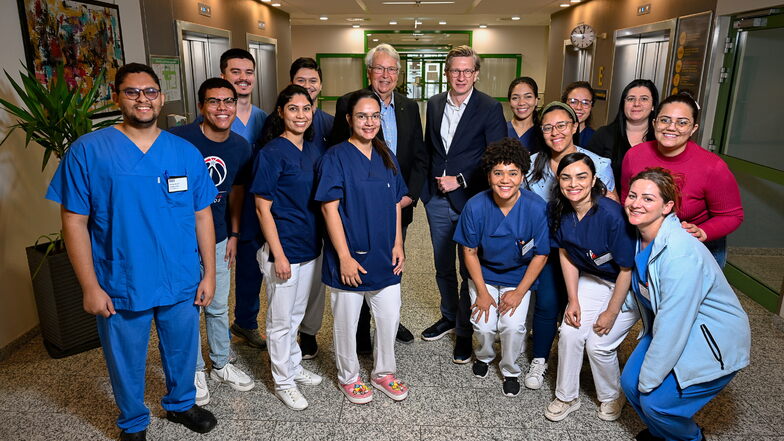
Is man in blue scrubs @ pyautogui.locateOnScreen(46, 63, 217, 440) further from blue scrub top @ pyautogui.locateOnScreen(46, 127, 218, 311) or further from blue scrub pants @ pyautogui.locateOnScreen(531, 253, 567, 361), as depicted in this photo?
blue scrub pants @ pyautogui.locateOnScreen(531, 253, 567, 361)

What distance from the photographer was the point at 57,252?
3.03 m

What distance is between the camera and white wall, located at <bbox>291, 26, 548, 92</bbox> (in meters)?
14.3

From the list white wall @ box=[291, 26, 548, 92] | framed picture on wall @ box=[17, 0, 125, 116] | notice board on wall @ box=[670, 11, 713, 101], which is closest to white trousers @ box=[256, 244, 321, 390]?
framed picture on wall @ box=[17, 0, 125, 116]

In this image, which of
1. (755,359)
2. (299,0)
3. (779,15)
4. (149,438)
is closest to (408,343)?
(149,438)

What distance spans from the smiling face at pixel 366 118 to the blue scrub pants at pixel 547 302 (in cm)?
113

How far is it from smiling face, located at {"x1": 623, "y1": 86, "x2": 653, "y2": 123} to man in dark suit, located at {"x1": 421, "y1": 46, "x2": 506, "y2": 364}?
70cm

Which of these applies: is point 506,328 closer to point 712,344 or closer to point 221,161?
point 712,344

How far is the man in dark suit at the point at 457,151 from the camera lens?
2877mm

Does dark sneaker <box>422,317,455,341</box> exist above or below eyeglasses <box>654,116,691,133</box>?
below

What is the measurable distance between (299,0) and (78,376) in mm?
7852

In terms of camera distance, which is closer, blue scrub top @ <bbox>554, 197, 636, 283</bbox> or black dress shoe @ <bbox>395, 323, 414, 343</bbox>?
blue scrub top @ <bbox>554, 197, 636, 283</bbox>

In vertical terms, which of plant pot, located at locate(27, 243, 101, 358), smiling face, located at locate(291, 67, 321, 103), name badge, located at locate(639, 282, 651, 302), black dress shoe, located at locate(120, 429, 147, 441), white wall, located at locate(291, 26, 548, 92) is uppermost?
white wall, located at locate(291, 26, 548, 92)

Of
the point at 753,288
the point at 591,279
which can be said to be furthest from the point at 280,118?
the point at 753,288

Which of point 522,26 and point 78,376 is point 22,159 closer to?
point 78,376
